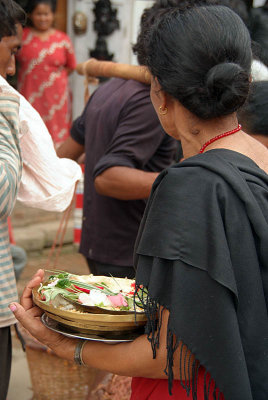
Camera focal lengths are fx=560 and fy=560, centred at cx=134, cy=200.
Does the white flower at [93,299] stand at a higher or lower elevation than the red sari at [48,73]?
higher

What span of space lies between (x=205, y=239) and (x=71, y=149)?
208cm

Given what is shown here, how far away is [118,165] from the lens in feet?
8.84

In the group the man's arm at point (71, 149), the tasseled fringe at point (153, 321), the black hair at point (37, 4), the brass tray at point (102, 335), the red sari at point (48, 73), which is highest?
the tasseled fringe at point (153, 321)

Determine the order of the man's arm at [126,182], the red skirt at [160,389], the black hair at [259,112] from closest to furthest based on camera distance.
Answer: the red skirt at [160,389]
the black hair at [259,112]
the man's arm at [126,182]

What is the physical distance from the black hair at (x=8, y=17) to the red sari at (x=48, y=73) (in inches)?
178

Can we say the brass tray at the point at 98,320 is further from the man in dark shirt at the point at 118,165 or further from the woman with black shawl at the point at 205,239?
the man in dark shirt at the point at 118,165

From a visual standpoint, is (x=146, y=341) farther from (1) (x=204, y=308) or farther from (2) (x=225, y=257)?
(2) (x=225, y=257)

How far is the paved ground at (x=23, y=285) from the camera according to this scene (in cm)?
349

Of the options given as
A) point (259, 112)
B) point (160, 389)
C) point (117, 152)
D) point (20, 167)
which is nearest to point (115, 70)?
point (117, 152)

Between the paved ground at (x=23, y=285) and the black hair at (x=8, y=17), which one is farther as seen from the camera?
the paved ground at (x=23, y=285)

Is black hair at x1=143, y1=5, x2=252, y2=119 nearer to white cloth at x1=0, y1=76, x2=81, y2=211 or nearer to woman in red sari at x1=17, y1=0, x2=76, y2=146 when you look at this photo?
white cloth at x1=0, y1=76, x2=81, y2=211

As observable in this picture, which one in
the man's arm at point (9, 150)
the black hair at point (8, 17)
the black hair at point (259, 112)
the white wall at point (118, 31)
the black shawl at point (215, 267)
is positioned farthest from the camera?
the white wall at point (118, 31)

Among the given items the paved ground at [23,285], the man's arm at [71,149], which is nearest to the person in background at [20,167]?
the man's arm at [71,149]

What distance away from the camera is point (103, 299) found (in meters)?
1.59
